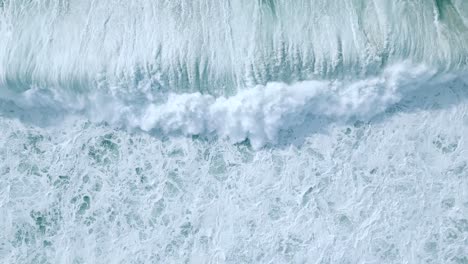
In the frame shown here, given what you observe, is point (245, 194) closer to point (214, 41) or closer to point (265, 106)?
point (265, 106)

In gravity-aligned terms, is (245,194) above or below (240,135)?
below

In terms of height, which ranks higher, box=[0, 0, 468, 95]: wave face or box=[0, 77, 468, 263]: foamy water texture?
box=[0, 0, 468, 95]: wave face

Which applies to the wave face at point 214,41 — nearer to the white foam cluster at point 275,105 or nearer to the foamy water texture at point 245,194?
the white foam cluster at point 275,105

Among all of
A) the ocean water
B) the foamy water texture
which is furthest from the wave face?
the foamy water texture

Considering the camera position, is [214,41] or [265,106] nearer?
[265,106]

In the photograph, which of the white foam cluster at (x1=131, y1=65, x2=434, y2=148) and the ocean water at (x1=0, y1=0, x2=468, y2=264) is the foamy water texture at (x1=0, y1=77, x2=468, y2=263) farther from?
the white foam cluster at (x1=131, y1=65, x2=434, y2=148)

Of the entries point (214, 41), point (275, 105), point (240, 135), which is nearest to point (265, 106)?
point (275, 105)
